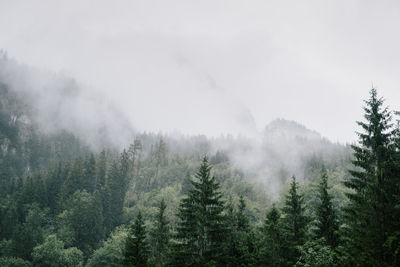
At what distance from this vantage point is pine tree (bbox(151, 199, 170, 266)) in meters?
38.2

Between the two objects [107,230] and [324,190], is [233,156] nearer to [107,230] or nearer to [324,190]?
[107,230]

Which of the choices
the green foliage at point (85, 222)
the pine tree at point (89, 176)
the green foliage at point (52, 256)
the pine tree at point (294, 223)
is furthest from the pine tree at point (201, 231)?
the pine tree at point (89, 176)

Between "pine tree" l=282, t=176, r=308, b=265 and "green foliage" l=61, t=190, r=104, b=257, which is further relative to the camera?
"green foliage" l=61, t=190, r=104, b=257

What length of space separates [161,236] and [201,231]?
14.2 metres

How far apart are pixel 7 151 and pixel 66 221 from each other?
125m

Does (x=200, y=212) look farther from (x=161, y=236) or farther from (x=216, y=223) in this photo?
(x=161, y=236)

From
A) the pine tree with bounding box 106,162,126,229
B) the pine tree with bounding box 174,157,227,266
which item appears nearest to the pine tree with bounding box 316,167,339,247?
the pine tree with bounding box 174,157,227,266

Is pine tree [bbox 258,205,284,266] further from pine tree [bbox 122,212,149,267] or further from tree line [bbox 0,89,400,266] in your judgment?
pine tree [bbox 122,212,149,267]

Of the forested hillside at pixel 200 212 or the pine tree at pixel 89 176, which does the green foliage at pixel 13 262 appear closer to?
the forested hillside at pixel 200 212

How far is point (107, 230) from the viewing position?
86562 mm

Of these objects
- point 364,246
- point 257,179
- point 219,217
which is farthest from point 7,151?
point 364,246

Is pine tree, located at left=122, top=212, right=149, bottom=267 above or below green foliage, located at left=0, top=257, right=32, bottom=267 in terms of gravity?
above

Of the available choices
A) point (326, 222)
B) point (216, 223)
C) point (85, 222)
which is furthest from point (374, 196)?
point (85, 222)

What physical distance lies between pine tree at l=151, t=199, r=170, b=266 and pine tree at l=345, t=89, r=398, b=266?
23474mm
